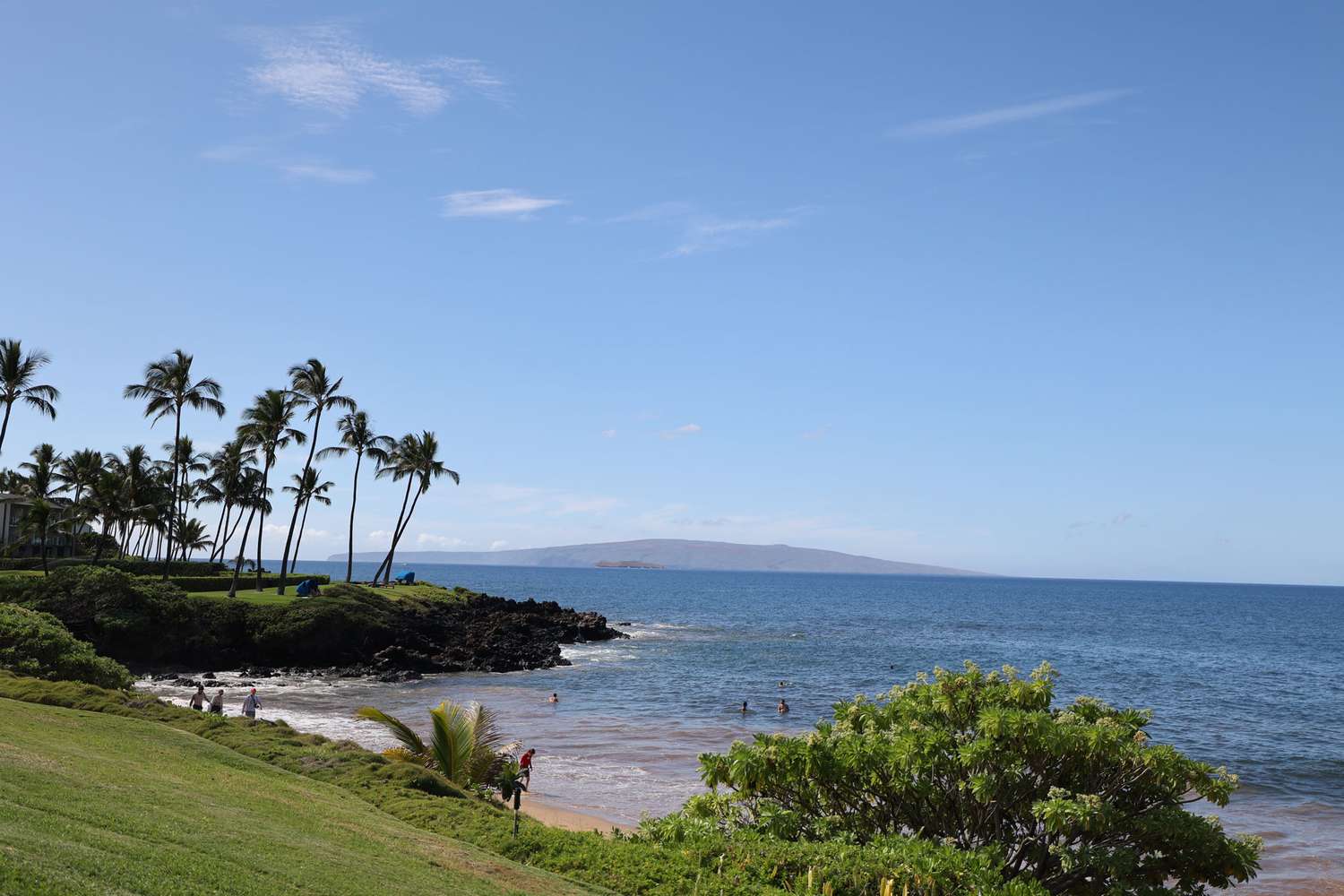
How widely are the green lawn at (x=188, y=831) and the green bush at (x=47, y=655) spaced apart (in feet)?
28.4

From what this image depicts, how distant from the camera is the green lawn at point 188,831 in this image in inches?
376

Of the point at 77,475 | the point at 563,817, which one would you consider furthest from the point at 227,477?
the point at 563,817

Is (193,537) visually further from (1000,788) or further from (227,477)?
(1000,788)

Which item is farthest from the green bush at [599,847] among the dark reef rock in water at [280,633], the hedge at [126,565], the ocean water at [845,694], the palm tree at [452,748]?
the hedge at [126,565]

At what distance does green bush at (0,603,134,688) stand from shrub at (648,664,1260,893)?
812 inches

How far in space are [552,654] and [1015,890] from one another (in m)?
55.3

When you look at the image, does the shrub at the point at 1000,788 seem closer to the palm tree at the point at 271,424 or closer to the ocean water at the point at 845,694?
the ocean water at the point at 845,694

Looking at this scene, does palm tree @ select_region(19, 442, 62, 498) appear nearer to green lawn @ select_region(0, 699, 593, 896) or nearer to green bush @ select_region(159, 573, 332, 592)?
green bush @ select_region(159, 573, 332, 592)

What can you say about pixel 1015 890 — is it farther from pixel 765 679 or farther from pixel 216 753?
pixel 765 679

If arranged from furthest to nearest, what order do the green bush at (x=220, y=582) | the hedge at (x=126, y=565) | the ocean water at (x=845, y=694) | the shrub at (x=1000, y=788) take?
the green bush at (x=220, y=582) → the hedge at (x=126, y=565) → the ocean water at (x=845, y=694) → the shrub at (x=1000, y=788)

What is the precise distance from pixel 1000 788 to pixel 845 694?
39.8 meters

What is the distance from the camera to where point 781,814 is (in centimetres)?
1540

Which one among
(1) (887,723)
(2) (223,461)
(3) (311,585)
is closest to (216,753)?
(1) (887,723)

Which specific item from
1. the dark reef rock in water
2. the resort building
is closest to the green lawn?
the dark reef rock in water
